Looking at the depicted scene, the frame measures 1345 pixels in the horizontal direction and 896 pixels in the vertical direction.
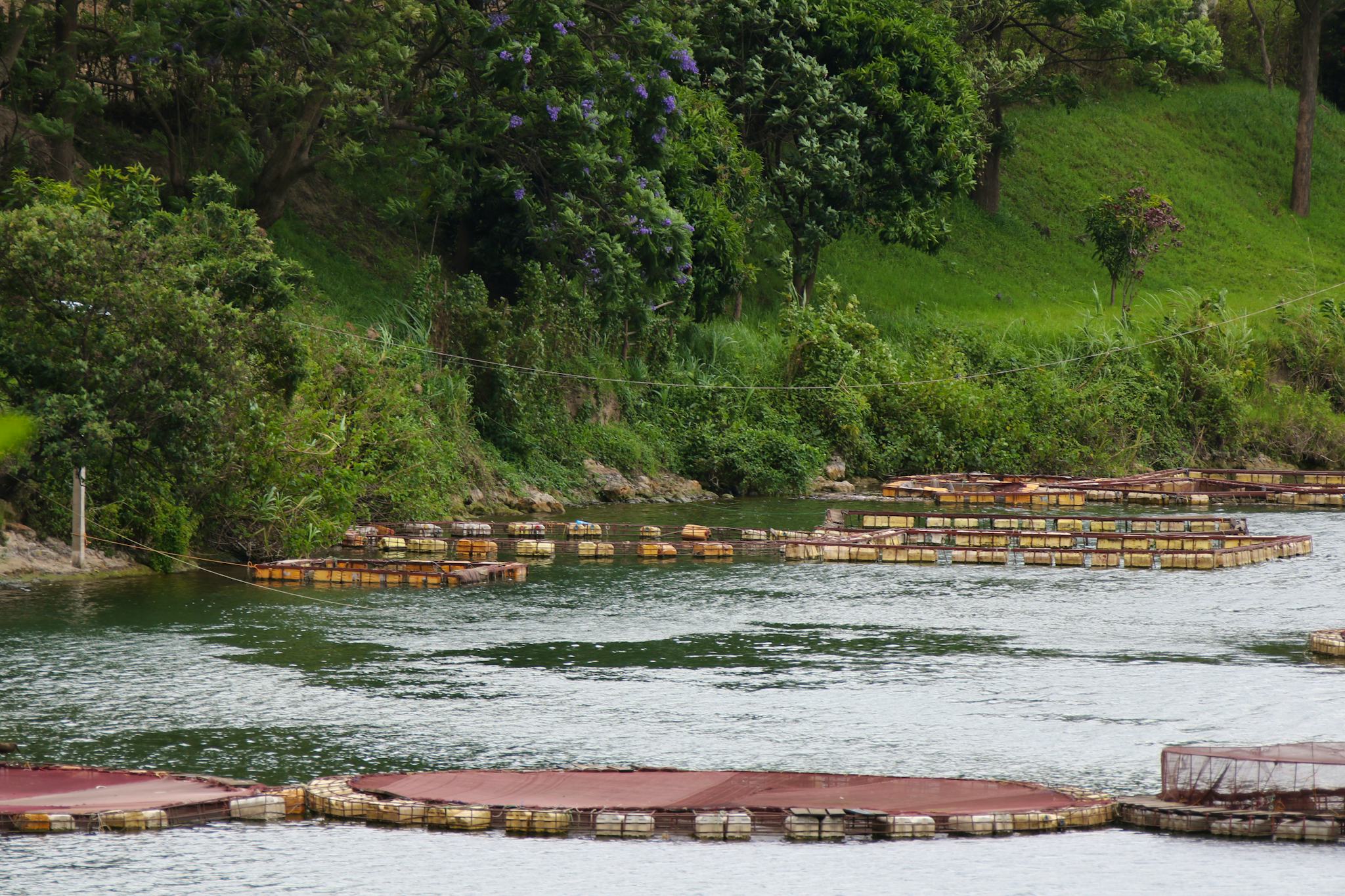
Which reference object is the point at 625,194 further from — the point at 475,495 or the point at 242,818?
the point at 242,818

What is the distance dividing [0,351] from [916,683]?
469 inches

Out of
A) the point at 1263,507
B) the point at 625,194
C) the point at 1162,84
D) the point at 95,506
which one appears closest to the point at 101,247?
the point at 95,506

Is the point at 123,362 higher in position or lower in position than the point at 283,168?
lower

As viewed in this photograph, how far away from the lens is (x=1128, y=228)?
4781 cm

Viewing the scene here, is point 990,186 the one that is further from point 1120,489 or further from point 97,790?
point 97,790

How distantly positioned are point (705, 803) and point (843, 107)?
33.0 m

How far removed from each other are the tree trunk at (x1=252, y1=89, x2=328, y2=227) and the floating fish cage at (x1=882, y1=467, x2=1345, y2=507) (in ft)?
47.2

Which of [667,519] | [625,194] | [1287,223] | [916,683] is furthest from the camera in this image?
[1287,223]

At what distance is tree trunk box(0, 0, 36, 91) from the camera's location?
27.4 metres

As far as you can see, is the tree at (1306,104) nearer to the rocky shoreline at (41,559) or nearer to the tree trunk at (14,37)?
the tree trunk at (14,37)

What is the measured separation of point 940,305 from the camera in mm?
Result: 48812

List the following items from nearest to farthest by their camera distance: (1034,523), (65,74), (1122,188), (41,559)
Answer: (41,559) < (65,74) < (1034,523) < (1122,188)

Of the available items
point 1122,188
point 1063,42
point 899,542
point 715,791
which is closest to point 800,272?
point 1063,42

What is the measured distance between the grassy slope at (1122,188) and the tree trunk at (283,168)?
1884 centimetres
